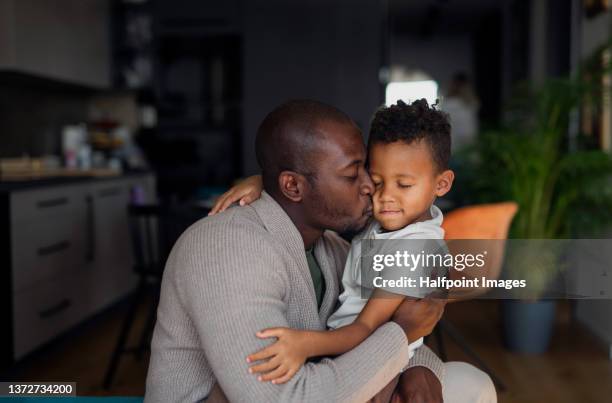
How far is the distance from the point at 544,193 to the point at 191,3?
8.47 feet

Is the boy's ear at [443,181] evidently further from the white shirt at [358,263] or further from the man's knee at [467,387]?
the man's knee at [467,387]

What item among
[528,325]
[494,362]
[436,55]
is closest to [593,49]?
[528,325]

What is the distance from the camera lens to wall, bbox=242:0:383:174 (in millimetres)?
4270

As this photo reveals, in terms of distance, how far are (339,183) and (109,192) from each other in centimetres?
268

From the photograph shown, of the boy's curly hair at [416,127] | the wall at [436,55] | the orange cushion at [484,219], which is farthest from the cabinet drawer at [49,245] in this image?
the wall at [436,55]

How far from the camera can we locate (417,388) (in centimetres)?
102

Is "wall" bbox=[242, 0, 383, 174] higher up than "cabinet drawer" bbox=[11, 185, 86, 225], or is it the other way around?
"wall" bbox=[242, 0, 383, 174]

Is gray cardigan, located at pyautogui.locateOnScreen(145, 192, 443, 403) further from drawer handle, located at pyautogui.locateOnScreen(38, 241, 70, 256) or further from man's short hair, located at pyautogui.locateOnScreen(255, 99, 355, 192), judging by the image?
drawer handle, located at pyautogui.locateOnScreen(38, 241, 70, 256)

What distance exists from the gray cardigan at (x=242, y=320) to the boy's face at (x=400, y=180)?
15 centimetres

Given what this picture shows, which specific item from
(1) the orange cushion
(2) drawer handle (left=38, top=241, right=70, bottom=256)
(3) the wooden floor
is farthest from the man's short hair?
(2) drawer handle (left=38, top=241, right=70, bottom=256)

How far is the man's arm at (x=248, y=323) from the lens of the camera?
0.87m

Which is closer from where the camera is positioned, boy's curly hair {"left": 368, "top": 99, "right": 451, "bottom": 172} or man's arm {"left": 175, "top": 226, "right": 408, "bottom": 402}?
man's arm {"left": 175, "top": 226, "right": 408, "bottom": 402}

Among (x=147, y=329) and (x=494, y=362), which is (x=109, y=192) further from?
(x=494, y=362)

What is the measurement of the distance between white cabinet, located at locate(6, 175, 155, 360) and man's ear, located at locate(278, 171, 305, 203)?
1.79 metres
